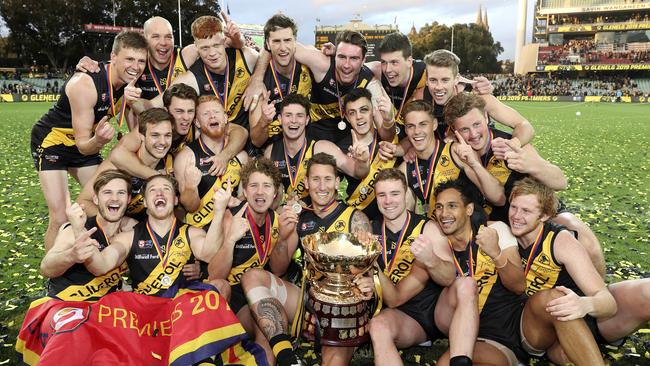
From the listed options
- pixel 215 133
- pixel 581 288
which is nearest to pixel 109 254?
pixel 215 133

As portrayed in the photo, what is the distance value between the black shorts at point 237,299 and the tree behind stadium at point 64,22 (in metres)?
49.4

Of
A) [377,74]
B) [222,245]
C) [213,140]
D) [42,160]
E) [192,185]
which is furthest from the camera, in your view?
[377,74]

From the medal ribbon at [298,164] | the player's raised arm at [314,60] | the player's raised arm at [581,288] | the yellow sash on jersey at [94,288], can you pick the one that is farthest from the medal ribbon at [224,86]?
the player's raised arm at [581,288]

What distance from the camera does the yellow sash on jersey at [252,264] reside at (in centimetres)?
405

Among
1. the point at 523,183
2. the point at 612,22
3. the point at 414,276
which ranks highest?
the point at 612,22

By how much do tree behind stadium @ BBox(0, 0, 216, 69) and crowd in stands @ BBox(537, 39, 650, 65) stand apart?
149 ft

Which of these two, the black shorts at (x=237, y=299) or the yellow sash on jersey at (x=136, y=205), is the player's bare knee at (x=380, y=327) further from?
the yellow sash on jersey at (x=136, y=205)

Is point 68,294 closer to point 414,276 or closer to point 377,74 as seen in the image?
point 414,276

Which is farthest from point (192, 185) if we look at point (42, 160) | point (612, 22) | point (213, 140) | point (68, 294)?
point (612, 22)

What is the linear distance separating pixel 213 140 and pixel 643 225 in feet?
20.3

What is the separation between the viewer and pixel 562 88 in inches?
2020

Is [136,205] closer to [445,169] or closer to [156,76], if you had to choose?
[156,76]

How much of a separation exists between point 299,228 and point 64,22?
52.6 meters

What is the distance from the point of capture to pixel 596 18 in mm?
67812
